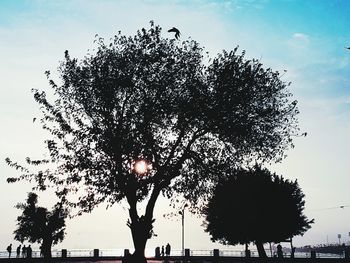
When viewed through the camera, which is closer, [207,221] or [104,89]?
[104,89]

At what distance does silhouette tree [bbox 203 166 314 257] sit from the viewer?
51.0 meters

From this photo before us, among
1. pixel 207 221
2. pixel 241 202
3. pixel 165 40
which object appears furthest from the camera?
pixel 207 221

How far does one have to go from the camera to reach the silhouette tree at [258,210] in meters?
51.0

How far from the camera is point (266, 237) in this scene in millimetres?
53031

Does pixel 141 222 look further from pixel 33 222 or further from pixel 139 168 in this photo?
pixel 33 222

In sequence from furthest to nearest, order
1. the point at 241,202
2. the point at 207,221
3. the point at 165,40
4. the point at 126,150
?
the point at 207,221
the point at 241,202
the point at 165,40
the point at 126,150

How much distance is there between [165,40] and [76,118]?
815 cm

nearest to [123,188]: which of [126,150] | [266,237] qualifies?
[126,150]

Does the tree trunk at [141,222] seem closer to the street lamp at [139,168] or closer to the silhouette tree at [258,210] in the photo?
the street lamp at [139,168]

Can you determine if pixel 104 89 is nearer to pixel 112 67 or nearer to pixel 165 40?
pixel 112 67

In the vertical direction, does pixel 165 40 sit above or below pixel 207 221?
above

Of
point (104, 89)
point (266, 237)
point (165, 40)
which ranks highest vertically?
point (165, 40)

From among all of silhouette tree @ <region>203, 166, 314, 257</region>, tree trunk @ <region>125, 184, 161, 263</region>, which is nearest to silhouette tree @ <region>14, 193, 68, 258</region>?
silhouette tree @ <region>203, 166, 314, 257</region>

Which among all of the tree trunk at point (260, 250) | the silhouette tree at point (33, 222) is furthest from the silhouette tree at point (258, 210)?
the silhouette tree at point (33, 222)
